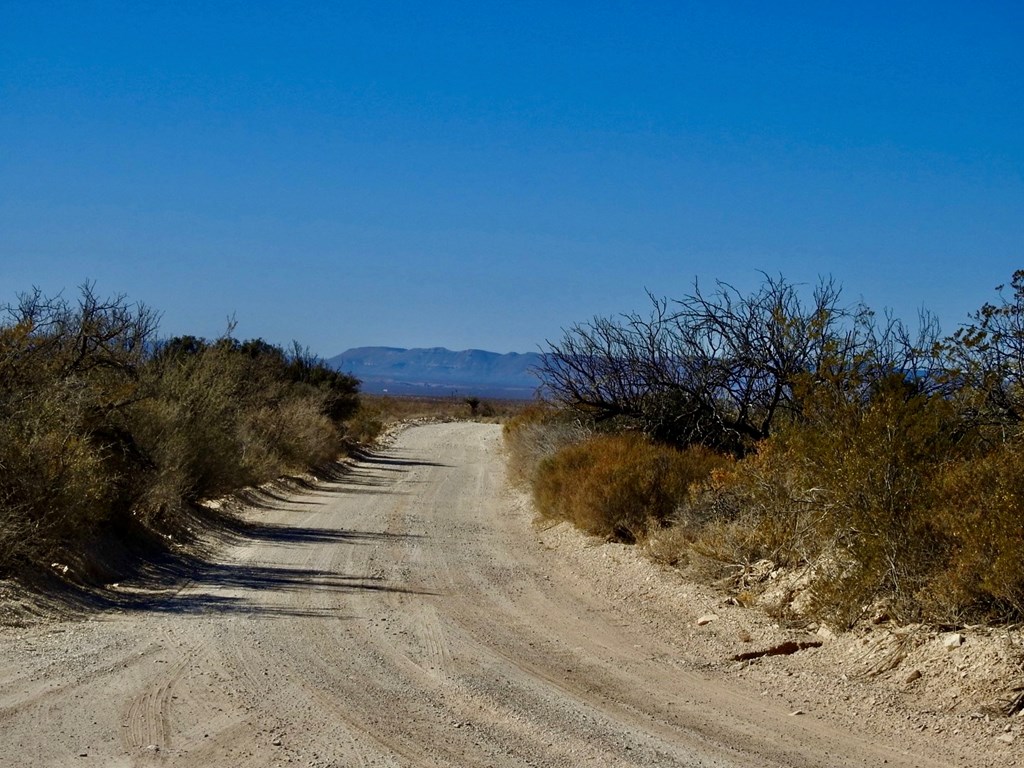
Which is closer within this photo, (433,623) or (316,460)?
(433,623)

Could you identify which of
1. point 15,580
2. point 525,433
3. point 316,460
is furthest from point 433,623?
point 316,460

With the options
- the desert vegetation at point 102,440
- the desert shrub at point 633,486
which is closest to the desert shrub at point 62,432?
the desert vegetation at point 102,440

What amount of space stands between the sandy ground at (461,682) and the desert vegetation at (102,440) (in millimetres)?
1354

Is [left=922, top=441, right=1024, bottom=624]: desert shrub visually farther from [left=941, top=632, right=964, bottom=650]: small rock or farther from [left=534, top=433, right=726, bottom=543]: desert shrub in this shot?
[left=534, top=433, right=726, bottom=543]: desert shrub

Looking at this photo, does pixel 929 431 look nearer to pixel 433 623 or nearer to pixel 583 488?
pixel 433 623

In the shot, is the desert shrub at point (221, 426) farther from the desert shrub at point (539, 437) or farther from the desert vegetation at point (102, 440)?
the desert shrub at point (539, 437)

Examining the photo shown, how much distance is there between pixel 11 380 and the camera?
13.9m

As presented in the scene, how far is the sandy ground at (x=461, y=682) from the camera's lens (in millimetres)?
7012

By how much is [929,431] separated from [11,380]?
11.0 m

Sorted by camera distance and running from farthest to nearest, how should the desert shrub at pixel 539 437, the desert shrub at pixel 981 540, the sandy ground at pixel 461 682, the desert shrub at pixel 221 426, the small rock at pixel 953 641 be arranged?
the desert shrub at pixel 539 437
the desert shrub at pixel 221 426
the small rock at pixel 953 641
the desert shrub at pixel 981 540
the sandy ground at pixel 461 682

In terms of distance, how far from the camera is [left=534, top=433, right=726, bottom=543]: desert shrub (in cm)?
1647

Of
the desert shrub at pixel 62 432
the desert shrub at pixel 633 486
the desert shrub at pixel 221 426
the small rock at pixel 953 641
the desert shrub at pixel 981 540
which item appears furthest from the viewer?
the desert shrub at pixel 221 426

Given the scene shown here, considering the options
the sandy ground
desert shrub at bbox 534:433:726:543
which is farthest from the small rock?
desert shrub at bbox 534:433:726:543

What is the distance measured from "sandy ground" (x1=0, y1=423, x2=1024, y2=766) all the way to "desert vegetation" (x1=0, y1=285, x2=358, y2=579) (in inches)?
53.3
